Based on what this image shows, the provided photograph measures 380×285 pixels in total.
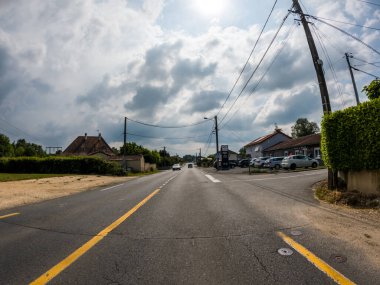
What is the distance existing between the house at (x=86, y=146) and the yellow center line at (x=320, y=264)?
7301cm

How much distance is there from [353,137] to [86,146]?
75501 millimetres

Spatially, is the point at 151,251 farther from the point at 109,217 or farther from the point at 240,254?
the point at 109,217

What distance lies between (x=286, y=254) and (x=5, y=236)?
4.93 meters

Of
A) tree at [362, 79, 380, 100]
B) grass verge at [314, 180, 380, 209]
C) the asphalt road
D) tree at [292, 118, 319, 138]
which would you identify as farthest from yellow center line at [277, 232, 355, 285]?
tree at [292, 118, 319, 138]

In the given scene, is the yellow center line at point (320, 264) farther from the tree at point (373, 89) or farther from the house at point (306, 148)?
the house at point (306, 148)

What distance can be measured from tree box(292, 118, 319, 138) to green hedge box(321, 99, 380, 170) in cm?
9235

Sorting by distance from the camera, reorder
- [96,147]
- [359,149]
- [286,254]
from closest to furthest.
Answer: [286,254]
[359,149]
[96,147]

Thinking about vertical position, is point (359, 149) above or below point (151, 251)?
above

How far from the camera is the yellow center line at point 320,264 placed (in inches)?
126

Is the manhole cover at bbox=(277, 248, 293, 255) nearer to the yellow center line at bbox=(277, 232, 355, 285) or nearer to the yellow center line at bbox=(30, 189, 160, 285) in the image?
the yellow center line at bbox=(277, 232, 355, 285)

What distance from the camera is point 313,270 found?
347 centimetres

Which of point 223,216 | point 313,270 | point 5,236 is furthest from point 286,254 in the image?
point 5,236

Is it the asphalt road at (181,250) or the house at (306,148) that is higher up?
the house at (306,148)

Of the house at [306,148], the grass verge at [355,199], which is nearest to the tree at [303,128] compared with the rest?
the house at [306,148]
